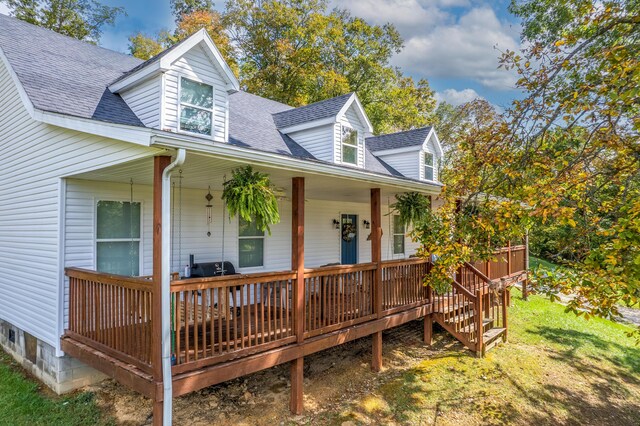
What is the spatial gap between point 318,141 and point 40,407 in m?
7.12

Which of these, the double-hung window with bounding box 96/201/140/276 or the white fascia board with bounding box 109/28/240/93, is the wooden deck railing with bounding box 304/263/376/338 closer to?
the double-hung window with bounding box 96/201/140/276

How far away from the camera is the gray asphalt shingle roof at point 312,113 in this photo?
8969 mm

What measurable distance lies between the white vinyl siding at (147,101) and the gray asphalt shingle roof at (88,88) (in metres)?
0.13

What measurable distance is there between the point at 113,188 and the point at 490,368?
8288 mm

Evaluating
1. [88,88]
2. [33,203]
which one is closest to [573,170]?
[88,88]

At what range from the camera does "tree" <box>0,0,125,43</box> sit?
54.7 ft

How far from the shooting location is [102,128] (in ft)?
14.3

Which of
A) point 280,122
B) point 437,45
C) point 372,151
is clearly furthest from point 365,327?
point 437,45

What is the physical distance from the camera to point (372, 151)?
12945 millimetres

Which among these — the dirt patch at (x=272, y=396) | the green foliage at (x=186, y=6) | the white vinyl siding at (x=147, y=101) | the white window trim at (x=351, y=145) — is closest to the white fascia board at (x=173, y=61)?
the white vinyl siding at (x=147, y=101)

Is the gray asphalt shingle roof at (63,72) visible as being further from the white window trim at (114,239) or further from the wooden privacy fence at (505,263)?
the wooden privacy fence at (505,263)

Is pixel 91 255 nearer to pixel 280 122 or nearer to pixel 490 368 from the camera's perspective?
pixel 280 122

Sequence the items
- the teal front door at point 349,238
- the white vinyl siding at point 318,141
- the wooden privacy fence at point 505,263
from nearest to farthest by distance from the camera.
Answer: the white vinyl siding at point 318,141, the wooden privacy fence at point 505,263, the teal front door at point 349,238

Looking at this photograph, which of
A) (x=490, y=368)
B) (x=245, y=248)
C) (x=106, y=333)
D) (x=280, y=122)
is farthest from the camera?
(x=280, y=122)
